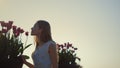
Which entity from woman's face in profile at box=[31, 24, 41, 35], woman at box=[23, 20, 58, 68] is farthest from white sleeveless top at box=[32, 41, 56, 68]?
woman's face in profile at box=[31, 24, 41, 35]

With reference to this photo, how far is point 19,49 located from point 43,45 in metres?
0.90

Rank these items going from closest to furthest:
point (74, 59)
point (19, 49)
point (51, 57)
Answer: point (51, 57)
point (19, 49)
point (74, 59)

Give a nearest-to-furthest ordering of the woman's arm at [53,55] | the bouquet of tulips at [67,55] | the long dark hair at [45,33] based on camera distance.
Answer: the woman's arm at [53,55]
the long dark hair at [45,33]
the bouquet of tulips at [67,55]

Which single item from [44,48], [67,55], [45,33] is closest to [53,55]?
[44,48]

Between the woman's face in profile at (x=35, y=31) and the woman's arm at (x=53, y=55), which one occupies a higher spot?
the woman's face in profile at (x=35, y=31)

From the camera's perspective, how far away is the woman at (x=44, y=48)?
3.81 m

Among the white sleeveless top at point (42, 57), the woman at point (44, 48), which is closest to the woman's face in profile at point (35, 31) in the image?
the woman at point (44, 48)

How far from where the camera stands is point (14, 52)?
4.56 m

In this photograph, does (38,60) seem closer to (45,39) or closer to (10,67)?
(45,39)

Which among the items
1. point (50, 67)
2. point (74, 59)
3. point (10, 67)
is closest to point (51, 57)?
point (50, 67)

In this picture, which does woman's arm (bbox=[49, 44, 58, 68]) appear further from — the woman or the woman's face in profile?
the woman's face in profile

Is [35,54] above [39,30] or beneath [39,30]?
beneath

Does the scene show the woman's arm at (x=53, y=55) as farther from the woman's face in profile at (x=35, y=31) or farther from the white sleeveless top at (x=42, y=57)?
the woman's face in profile at (x=35, y=31)

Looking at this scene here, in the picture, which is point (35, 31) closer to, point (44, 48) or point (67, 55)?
point (44, 48)
